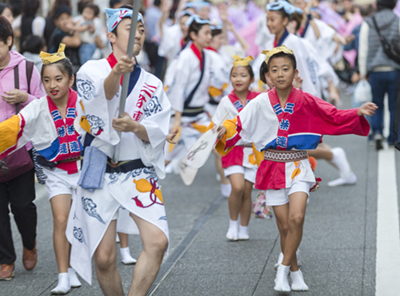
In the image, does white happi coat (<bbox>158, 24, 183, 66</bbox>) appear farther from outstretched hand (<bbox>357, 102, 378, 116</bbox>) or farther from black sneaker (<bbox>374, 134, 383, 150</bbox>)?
outstretched hand (<bbox>357, 102, 378, 116</bbox>)

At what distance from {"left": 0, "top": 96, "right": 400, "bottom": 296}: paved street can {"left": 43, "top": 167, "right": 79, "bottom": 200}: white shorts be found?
0.69m

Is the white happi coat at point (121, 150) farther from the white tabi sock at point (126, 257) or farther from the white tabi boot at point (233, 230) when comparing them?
the white tabi boot at point (233, 230)

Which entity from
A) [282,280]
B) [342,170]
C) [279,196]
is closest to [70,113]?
[279,196]

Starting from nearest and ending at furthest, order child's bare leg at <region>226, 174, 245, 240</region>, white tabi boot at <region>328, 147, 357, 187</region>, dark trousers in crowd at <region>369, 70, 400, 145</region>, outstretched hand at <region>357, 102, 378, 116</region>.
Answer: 1. outstretched hand at <region>357, 102, 378, 116</region>
2. child's bare leg at <region>226, 174, 245, 240</region>
3. white tabi boot at <region>328, 147, 357, 187</region>
4. dark trousers in crowd at <region>369, 70, 400, 145</region>

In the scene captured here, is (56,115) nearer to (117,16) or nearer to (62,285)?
(117,16)

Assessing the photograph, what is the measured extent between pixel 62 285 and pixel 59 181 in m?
0.74

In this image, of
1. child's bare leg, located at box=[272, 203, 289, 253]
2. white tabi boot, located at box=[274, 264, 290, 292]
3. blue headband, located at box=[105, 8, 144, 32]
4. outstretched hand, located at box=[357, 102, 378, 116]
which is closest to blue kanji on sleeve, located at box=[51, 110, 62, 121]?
blue headband, located at box=[105, 8, 144, 32]

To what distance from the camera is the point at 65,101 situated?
4.65m

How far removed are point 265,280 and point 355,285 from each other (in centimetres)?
64

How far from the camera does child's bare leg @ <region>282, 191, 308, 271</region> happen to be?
14.0ft

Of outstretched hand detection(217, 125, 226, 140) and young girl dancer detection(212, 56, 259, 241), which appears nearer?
outstretched hand detection(217, 125, 226, 140)

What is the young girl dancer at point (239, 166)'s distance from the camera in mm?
5785

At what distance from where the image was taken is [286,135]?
4.37 m

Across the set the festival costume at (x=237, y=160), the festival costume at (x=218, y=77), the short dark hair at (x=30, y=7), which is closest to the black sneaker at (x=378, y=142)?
the festival costume at (x=218, y=77)
